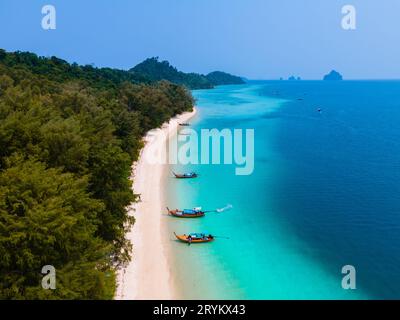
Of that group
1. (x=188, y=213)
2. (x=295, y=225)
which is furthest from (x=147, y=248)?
(x=295, y=225)

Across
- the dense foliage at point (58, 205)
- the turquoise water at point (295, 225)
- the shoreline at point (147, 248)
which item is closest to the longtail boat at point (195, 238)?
the turquoise water at point (295, 225)

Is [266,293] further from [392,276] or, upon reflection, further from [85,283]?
[85,283]

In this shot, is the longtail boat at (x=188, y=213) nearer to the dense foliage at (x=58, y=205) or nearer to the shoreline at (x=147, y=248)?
the shoreline at (x=147, y=248)

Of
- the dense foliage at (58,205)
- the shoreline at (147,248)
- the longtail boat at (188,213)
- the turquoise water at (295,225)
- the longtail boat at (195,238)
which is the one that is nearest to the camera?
the dense foliage at (58,205)

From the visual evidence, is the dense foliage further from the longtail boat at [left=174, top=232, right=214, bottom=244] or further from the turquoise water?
the turquoise water

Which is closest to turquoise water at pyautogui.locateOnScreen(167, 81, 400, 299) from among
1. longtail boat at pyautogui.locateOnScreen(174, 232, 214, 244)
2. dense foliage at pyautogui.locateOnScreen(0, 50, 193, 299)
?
longtail boat at pyautogui.locateOnScreen(174, 232, 214, 244)

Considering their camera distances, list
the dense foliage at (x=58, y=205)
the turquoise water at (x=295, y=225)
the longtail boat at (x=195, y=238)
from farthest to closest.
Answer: the longtail boat at (x=195, y=238) → the turquoise water at (x=295, y=225) → the dense foliage at (x=58, y=205)

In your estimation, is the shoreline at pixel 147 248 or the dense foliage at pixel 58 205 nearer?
the dense foliage at pixel 58 205

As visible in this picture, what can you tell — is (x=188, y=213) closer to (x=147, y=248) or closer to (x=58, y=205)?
(x=147, y=248)

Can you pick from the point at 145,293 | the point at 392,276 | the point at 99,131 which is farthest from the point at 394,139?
the point at 145,293
